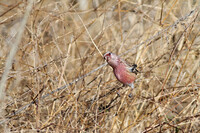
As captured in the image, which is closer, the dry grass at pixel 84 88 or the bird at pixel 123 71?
the dry grass at pixel 84 88

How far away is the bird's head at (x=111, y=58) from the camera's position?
277 cm

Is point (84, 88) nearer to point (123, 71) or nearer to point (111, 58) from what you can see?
point (111, 58)

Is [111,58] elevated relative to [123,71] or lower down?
elevated

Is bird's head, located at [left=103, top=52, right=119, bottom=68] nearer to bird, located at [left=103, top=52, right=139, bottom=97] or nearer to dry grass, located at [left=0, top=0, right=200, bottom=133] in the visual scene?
bird, located at [left=103, top=52, right=139, bottom=97]

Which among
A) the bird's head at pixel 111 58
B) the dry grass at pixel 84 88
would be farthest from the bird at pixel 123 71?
the dry grass at pixel 84 88

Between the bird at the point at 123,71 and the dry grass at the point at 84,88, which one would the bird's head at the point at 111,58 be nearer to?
the bird at the point at 123,71

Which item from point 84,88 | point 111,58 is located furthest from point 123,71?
point 84,88

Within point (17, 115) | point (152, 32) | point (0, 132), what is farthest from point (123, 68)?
point (0, 132)

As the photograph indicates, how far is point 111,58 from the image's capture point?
9.28 ft

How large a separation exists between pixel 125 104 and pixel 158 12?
1.78m

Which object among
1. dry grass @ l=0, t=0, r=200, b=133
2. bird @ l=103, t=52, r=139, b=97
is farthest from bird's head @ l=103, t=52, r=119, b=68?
dry grass @ l=0, t=0, r=200, b=133

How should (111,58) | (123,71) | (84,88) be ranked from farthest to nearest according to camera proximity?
(123,71) → (111,58) → (84,88)

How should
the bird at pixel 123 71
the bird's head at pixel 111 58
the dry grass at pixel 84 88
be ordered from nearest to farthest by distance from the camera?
the dry grass at pixel 84 88 → the bird's head at pixel 111 58 → the bird at pixel 123 71

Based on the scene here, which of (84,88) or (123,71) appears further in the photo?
(123,71)
